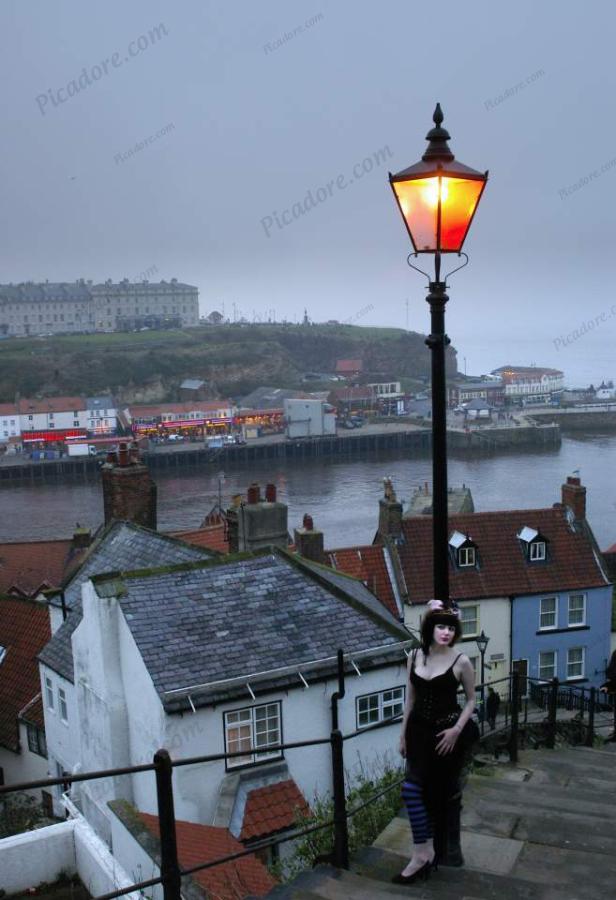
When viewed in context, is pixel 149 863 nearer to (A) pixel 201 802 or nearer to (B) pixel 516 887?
(A) pixel 201 802

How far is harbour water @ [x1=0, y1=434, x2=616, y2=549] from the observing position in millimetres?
68750

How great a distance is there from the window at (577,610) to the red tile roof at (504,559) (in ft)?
1.21

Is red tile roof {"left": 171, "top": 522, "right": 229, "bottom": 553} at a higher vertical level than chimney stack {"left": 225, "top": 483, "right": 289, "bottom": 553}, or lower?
lower

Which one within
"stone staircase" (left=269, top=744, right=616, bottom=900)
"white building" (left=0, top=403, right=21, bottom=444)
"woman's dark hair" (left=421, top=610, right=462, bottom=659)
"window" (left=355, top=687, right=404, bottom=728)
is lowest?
"window" (left=355, top=687, right=404, bottom=728)

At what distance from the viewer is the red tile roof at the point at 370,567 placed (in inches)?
933

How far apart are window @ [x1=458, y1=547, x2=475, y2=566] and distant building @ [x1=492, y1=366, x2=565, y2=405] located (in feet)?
476

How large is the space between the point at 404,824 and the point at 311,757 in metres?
6.45

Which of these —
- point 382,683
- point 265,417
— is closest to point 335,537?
point 382,683

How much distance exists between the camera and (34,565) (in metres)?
31.8

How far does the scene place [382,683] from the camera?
12.9 m

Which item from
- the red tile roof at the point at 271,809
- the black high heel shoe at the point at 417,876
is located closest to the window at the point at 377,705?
the red tile roof at the point at 271,809

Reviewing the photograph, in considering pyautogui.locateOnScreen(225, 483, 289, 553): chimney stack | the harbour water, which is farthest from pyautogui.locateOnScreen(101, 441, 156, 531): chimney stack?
the harbour water

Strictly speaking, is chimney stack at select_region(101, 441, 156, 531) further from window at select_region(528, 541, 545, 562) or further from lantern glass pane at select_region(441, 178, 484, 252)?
lantern glass pane at select_region(441, 178, 484, 252)

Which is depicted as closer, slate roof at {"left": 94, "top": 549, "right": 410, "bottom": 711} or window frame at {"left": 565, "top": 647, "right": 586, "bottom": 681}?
slate roof at {"left": 94, "top": 549, "right": 410, "bottom": 711}
